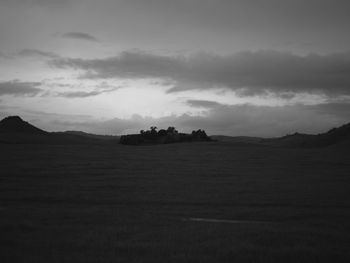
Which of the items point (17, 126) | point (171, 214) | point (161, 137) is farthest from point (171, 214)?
point (17, 126)

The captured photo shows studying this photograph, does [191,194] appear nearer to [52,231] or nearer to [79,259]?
[52,231]

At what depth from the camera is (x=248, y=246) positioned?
13.4 m

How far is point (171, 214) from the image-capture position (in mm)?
20359

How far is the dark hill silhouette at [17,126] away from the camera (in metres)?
118

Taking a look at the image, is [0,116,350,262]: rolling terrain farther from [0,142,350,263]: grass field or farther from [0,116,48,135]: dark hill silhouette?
[0,116,48,135]: dark hill silhouette

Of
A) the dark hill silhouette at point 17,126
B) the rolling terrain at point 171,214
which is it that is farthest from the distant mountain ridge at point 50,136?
the rolling terrain at point 171,214

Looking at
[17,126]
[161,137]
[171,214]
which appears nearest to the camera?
[171,214]

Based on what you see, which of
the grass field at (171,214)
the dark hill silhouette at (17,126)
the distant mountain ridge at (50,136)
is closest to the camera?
the grass field at (171,214)

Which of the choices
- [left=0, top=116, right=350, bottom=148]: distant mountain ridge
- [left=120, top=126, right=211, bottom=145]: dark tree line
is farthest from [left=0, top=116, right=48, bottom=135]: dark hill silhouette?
[left=120, top=126, right=211, bottom=145]: dark tree line

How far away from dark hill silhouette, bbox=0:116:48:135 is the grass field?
261 feet

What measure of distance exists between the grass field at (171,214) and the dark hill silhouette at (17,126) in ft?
261

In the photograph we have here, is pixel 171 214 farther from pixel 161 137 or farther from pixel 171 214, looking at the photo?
pixel 161 137

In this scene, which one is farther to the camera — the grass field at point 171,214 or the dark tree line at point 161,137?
the dark tree line at point 161,137

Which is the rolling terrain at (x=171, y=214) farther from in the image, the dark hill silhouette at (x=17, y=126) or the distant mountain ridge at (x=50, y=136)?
the dark hill silhouette at (x=17, y=126)
